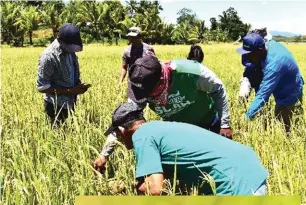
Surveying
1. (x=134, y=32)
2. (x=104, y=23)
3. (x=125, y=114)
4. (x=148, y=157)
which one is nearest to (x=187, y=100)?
(x=125, y=114)

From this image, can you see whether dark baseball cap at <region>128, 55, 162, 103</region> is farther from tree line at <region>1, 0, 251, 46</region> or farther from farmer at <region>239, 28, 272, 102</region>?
tree line at <region>1, 0, 251, 46</region>

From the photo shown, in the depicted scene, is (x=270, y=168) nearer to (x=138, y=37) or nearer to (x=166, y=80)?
(x=166, y=80)

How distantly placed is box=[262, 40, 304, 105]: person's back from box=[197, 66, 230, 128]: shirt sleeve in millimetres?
791

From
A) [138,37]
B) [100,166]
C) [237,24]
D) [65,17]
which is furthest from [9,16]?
[100,166]

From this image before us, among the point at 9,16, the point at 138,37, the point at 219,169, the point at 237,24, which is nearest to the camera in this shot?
the point at 219,169

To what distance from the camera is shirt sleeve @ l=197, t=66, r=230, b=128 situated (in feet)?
7.83

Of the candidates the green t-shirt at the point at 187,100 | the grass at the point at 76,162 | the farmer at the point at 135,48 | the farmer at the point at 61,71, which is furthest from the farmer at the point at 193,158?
the farmer at the point at 135,48

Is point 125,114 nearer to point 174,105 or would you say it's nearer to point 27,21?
point 174,105

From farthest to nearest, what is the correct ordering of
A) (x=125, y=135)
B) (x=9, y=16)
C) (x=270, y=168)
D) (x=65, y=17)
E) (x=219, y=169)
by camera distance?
(x=65, y=17)
(x=9, y=16)
(x=270, y=168)
(x=125, y=135)
(x=219, y=169)

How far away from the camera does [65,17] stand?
38406 mm

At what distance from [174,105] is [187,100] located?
83 mm

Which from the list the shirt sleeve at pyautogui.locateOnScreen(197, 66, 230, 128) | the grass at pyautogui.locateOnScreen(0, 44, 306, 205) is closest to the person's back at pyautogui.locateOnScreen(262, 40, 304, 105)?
the grass at pyautogui.locateOnScreen(0, 44, 306, 205)

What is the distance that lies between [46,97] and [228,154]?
1994 millimetres

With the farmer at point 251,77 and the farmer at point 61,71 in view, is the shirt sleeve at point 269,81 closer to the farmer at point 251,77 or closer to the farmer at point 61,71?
the farmer at point 251,77
